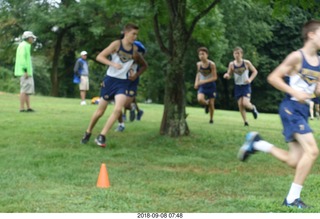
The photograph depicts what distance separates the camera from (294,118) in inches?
198

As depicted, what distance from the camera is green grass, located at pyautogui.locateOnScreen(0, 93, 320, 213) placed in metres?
5.07

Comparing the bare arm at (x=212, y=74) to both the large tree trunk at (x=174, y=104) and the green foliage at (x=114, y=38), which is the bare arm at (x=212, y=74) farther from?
the green foliage at (x=114, y=38)

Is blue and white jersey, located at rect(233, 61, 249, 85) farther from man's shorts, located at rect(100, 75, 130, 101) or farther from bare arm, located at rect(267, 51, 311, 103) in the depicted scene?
bare arm, located at rect(267, 51, 311, 103)

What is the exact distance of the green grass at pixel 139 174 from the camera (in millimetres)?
5074

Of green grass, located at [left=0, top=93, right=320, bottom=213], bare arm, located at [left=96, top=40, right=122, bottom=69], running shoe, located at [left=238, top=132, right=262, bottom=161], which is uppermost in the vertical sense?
bare arm, located at [left=96, top=40, right=122, bottom=69]

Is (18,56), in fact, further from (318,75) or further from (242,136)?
(318,75)

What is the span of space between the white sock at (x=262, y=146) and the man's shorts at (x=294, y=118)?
0.33 metres

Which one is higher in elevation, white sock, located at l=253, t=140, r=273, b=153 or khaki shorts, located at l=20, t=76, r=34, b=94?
khaki shorts, located at l=20, t=76, r=34, b=94

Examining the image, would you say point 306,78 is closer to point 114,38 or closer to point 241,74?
point 241,74

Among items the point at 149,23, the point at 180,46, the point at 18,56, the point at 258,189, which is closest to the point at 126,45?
the point at 180,46

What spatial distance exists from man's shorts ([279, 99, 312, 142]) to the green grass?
0.71 meters

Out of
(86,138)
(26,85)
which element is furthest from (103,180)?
(26,85)

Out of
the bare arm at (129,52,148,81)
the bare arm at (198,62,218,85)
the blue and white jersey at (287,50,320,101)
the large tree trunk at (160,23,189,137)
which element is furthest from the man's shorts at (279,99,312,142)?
the bare arm at (198,62,218,85)

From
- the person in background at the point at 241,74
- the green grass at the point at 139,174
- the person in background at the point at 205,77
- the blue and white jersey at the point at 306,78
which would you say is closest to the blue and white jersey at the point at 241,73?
the person in background at the point at 241,74
